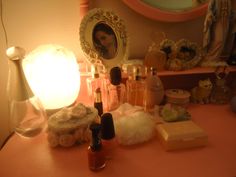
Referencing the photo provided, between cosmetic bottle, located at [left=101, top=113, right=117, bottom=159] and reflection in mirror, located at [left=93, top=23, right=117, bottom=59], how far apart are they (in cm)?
32

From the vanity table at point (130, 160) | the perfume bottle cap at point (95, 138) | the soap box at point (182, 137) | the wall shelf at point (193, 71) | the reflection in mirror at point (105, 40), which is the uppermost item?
the reflection in mirror at point (105, 40)

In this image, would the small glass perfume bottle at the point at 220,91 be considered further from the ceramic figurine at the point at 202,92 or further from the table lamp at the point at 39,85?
the table lamp at the point at 39,85

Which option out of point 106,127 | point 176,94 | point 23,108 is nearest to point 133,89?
point 176,94

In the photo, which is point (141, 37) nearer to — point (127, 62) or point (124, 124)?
point (127, 62)

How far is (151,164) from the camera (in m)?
0.52

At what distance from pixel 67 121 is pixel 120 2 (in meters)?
0.53

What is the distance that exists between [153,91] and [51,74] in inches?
13.9

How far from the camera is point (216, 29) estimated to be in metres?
0.83

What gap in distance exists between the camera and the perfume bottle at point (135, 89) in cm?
74

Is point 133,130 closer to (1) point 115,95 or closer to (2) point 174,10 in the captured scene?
(1) point 115,95

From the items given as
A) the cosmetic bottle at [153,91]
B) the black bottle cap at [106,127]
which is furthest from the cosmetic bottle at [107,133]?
the cosmetic bottle at [153,91]

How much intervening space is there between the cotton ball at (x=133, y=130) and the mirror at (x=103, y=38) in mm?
261

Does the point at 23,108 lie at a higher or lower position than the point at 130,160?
higher

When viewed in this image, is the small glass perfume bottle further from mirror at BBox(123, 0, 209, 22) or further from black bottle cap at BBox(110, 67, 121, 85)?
black bottle cap at BBox(110, 67, 121, 85)
